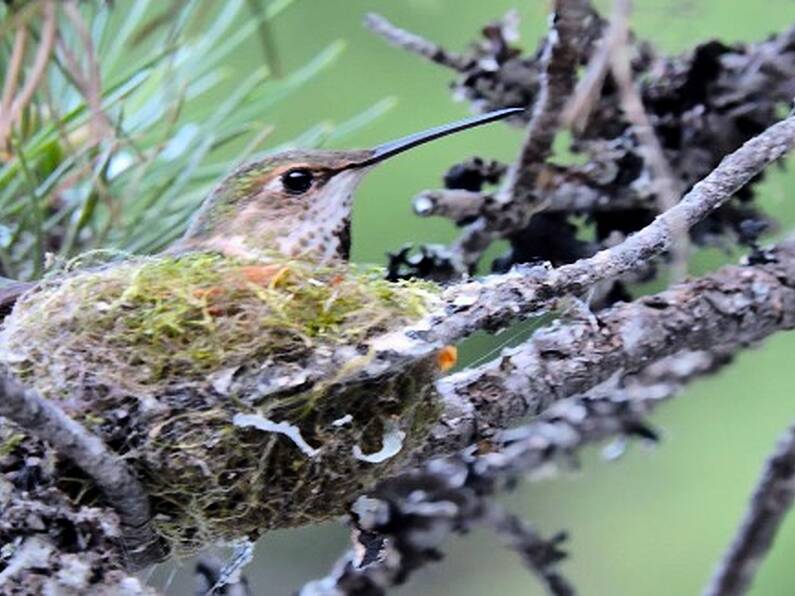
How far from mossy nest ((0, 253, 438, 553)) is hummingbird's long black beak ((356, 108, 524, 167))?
318 mm

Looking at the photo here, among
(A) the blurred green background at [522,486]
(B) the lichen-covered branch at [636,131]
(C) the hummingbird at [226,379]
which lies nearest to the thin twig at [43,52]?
(C) the hummingbird at [226,379]

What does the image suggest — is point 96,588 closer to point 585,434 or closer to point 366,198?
point 585,434

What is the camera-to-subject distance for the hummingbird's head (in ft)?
7.68

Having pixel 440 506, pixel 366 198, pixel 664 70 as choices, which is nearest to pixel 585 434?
pixel 440 506

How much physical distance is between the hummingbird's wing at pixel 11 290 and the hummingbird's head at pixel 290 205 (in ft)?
1.16

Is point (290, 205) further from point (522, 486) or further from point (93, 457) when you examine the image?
point (522, 486)

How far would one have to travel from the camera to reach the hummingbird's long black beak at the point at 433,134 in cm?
209

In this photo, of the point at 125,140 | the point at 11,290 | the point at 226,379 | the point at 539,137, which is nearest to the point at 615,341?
the point at 539,137

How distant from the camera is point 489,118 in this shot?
2090 mm

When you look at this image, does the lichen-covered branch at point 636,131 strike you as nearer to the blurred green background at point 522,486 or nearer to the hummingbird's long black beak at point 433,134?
the hummingbird's long black beak at point 433,134

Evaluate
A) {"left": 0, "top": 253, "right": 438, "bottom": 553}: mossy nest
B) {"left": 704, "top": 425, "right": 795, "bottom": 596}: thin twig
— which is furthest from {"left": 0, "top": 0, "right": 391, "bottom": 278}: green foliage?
{"left": 704, "top": 425, "right": 795, "bottom": 596}: thin twig

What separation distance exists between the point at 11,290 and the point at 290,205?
519 millimetres

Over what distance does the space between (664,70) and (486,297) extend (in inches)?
26.9

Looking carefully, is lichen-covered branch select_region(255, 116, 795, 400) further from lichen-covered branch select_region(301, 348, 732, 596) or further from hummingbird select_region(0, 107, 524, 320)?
hummingbird select_region(0, 107, 524, 320)
